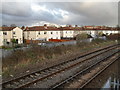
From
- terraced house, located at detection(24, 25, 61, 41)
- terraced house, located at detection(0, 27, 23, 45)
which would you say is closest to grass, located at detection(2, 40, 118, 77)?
terraced house, located at detection(0, 27, 23, 45)

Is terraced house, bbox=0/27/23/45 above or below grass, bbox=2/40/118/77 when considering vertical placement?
above

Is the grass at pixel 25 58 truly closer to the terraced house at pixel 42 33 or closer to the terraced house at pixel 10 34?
the terraced house at pixel 10 34

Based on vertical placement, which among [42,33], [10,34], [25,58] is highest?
[42,33]

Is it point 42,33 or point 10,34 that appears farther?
point 42,33

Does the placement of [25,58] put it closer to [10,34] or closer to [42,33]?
[10,34]

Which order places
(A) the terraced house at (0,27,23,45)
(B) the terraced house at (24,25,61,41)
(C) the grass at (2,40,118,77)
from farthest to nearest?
(B) the terraced house at (24,25,61,41) < (A) the terraced house at (0,27,23,45) < (C) the grass at (2,40,118,77)

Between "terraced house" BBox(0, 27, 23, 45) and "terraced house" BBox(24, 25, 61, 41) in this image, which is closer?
"terraced house" BBox(0, 27, 23, 45)

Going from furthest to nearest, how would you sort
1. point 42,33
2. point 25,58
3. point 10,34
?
Result: point 42,33 → point 10,34 → point 25,58

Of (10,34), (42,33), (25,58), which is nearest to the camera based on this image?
(25,58)

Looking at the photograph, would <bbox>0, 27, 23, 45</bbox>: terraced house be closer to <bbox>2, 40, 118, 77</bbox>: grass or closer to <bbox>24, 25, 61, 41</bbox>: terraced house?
<bbox>24, 25, 61, 41</bbox>: terraced house

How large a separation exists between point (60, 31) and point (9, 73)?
4467 centimetres

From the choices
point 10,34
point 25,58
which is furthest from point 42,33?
point 25,58

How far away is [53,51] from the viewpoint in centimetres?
1878

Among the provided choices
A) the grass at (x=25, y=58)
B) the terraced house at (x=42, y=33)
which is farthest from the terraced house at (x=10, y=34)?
the grass at (x=25, y=58)
